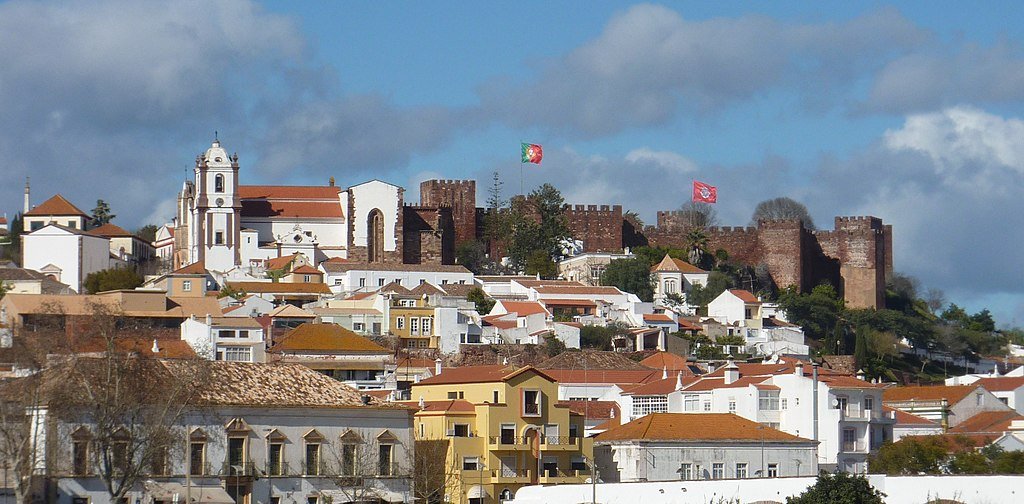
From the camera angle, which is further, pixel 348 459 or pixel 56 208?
pixel 56 208

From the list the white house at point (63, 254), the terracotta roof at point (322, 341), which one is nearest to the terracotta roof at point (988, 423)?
the terracotta roof at point (322, 341)

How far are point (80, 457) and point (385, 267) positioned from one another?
62.1 metres

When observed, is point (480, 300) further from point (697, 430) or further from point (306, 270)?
point (697, 430)

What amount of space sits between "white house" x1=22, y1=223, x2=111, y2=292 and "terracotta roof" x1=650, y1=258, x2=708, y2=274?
3234cm

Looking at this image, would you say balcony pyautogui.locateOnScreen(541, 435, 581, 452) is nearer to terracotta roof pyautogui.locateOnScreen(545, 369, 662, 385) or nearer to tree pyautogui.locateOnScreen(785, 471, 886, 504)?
terracotta roof pyautogui.locateOnScreen(545, 369, 662, 385)

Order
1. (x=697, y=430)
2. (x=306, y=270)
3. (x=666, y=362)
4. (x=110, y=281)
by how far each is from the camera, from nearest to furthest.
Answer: (x=697, y=430) < (x=666, y=362) < (x=110, y=281) < (x=306, y=270)

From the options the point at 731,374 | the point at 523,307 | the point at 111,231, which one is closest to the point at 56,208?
the point at 111,231

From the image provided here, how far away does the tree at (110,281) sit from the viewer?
4259 inches

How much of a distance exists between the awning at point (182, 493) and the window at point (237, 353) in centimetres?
3518

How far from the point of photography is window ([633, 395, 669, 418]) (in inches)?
2968

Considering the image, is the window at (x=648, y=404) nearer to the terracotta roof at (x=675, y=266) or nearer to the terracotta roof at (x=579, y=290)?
the terracotta roof at (x=579, y=290)

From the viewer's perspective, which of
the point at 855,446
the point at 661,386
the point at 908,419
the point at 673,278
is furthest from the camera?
the point at 673,278

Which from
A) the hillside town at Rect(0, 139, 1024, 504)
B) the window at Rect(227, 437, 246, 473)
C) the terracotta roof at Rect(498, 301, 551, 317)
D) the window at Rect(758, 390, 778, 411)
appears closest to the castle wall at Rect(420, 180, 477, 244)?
the hillside town at Rect(0, 139, 1024, 504)

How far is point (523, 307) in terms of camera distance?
104625 millimetres
